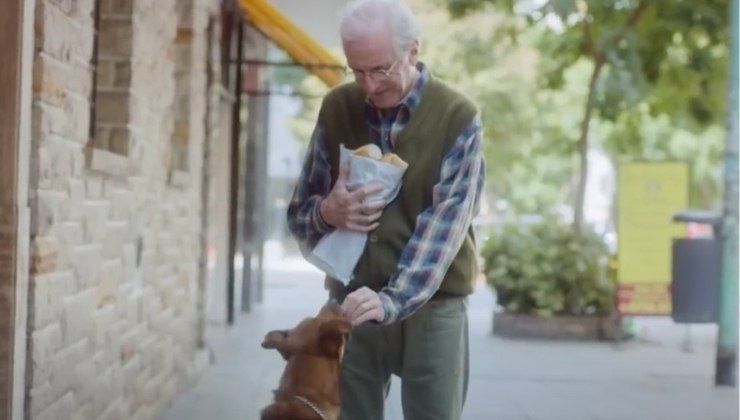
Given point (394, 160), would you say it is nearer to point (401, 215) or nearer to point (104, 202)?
point (401, 215)

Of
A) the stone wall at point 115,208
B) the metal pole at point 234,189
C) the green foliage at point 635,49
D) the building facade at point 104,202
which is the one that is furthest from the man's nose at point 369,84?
the metal pole at point 234,189

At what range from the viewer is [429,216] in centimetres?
335

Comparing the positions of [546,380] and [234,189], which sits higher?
[234,189]

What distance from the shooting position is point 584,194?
14.8m

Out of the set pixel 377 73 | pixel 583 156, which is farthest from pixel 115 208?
pixel 583 156

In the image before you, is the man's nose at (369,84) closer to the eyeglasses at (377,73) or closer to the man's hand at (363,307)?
the eyeglasses at (377,73)

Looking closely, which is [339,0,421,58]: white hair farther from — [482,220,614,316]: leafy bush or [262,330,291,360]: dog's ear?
[482,220,614,316]: leafy bush

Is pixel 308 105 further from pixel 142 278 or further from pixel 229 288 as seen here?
pixel 142 278

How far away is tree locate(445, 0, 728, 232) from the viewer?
1388cm

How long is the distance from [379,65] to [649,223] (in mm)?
10700

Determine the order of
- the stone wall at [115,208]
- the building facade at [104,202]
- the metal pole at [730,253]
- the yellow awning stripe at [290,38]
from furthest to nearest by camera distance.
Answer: the yellow awning stripe at [290,38] → the metal pole at [730,253] → the stone wall at [115,208] → the building facade at [104,202]

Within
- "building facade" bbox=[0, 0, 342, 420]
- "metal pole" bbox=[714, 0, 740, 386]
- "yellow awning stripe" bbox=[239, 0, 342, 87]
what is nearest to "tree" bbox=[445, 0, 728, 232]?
"yellow awning stripe" bbox=[239, 0, 342, 87]

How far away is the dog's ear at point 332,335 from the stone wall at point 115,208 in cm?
208

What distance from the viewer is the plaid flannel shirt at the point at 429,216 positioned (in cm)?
329
